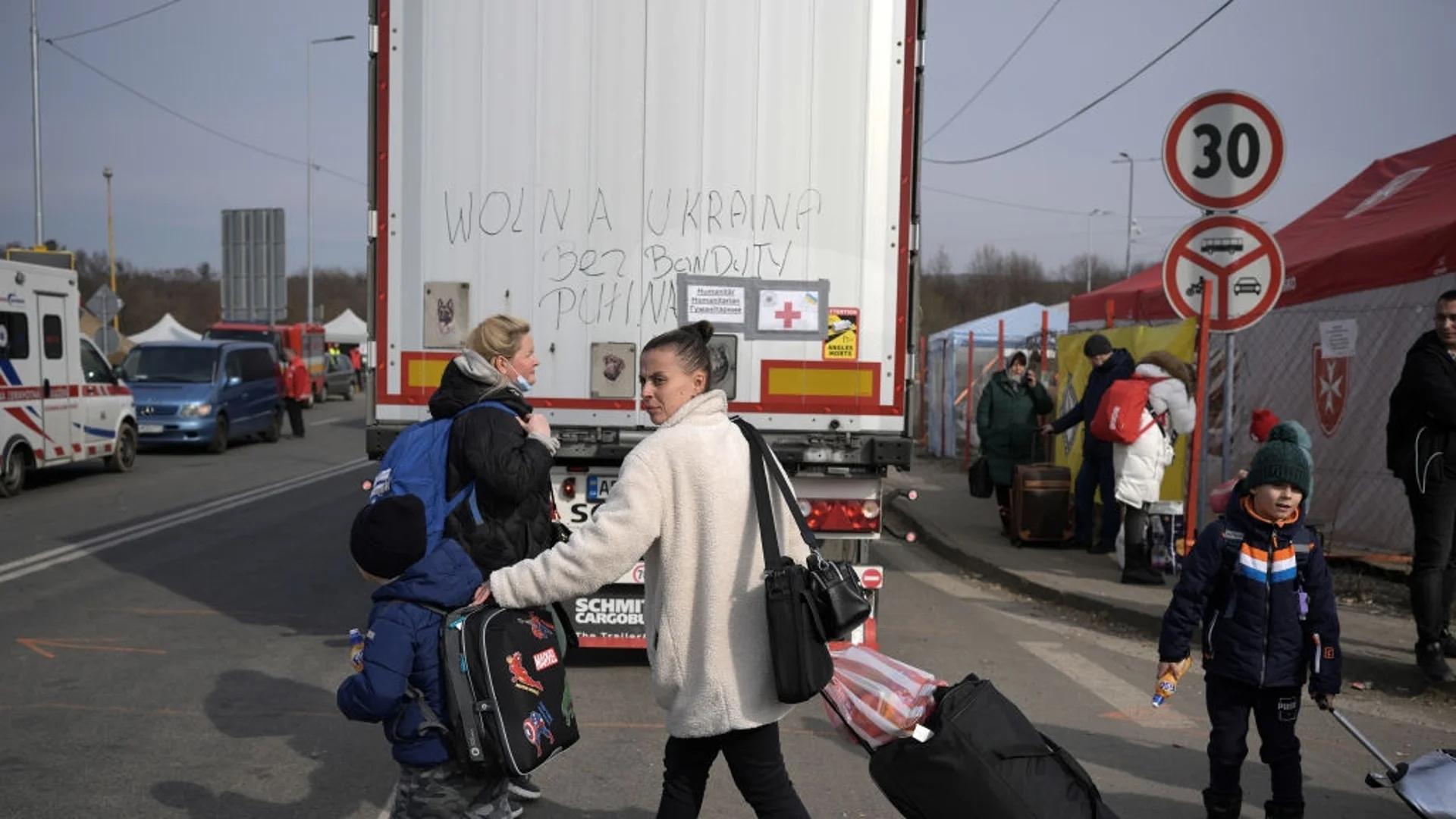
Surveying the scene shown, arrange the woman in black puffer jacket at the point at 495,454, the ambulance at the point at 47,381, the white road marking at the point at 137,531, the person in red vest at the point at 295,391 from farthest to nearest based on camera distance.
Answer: the person in red vest at the point at 295,391, the ambulance at the point at 47,381, the white road marking at the point at 137,531, the woman in black puffer jacket at the point at 495,454

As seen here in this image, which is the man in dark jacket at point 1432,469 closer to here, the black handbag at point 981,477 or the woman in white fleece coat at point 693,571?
the woman in white fleece coat at point 693,571

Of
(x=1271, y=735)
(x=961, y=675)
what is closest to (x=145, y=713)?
(x=961, y=675)

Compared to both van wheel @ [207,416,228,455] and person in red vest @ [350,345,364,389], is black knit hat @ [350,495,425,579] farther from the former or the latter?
person in red vest @ [350,345,364,389]

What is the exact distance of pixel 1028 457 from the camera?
12.4m

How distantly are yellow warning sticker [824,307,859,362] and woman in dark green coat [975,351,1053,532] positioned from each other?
613 centimetres

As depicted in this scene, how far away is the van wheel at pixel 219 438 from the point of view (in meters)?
21.8

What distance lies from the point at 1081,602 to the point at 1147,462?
1.23 meters

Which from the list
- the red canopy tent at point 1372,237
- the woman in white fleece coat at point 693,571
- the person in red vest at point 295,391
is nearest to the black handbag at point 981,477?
the red canopy tent at point 1372,237

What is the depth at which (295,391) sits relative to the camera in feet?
82.7

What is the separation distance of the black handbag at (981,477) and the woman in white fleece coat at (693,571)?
9224 mm

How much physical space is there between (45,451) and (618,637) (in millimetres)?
12043

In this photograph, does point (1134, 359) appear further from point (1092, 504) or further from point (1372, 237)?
point (1372, 237)

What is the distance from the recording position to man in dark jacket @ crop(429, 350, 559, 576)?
12.2ft

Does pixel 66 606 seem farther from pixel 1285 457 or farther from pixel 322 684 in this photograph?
pixel 1285 457
